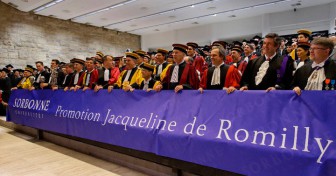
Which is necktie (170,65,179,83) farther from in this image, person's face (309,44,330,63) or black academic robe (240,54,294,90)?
person's face (309,44,330,63)

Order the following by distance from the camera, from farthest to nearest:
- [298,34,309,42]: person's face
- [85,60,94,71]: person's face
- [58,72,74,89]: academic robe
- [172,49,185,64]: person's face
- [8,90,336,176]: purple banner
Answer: [58,72,74,89]: academic robe → [85,60,94,71]: person's face → [298,34,309,42]: person's face → [172,49,185,64]: person's face → [8,90,336,176]: purple banner

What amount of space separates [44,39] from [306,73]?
11.7 meters

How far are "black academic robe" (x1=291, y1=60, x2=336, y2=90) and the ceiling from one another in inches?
301

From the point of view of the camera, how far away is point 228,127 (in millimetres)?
2289

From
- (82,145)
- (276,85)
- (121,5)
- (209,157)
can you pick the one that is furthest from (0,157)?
Result: (121,5)

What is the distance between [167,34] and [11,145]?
11.5 m

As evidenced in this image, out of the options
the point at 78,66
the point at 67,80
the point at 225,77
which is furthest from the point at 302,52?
the point at 67,80

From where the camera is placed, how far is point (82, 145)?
422cm

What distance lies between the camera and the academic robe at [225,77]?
10.2 feet

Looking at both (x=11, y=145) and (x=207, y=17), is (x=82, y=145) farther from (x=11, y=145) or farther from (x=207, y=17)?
(x=207, y=17)

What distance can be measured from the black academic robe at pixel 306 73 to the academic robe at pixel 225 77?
627 millimetres

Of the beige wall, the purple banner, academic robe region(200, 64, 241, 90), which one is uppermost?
the beige wall

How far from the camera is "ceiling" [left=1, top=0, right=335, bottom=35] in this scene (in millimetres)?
9883

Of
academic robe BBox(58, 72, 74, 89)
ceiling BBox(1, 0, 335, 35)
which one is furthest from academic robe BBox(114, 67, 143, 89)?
ceiling BBox(1, 0, 335, 35)
